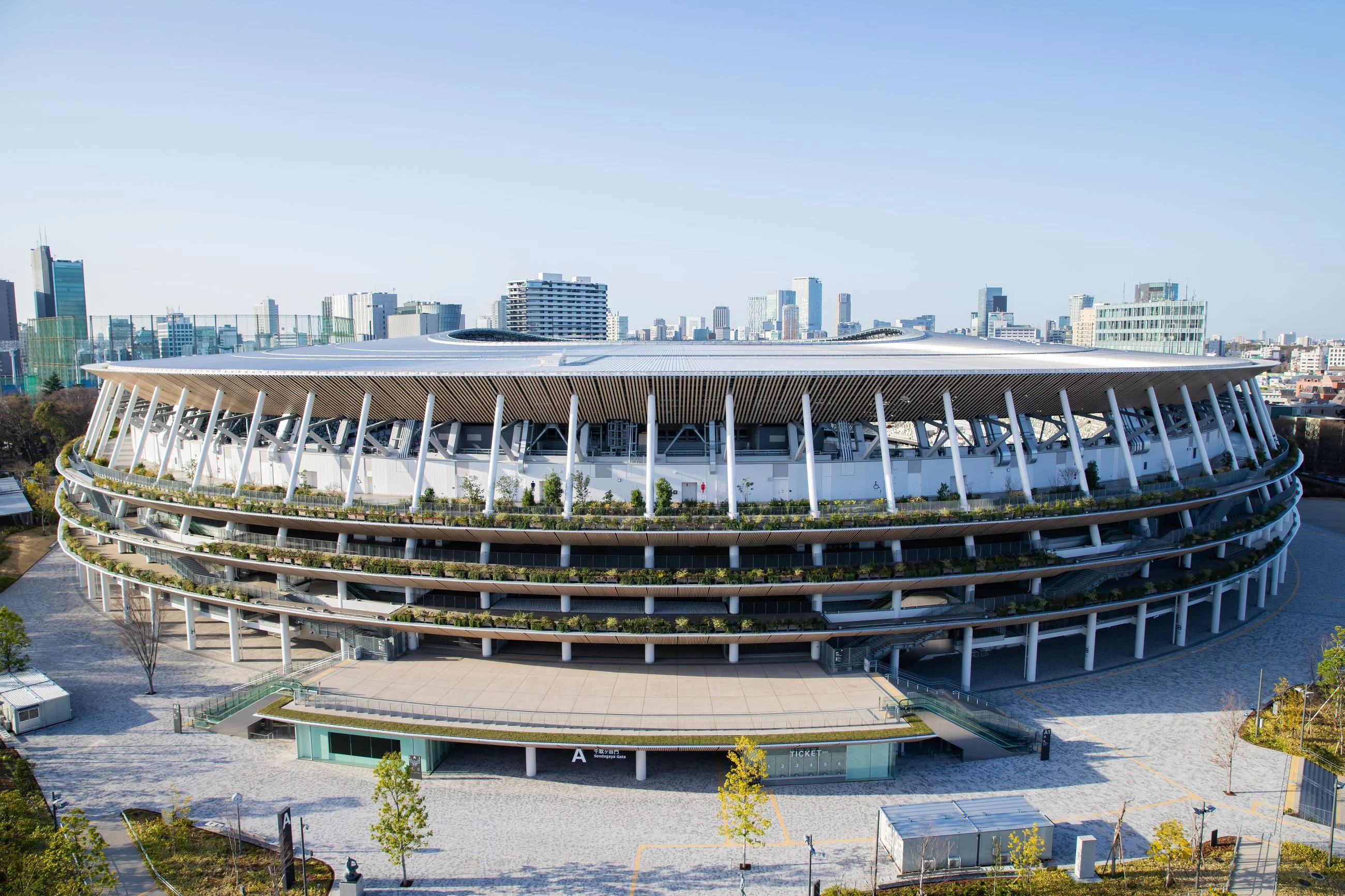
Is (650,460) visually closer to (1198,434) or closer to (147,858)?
(147,858)

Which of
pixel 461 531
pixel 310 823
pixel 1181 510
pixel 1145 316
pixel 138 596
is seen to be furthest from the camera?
pixel 1145 316

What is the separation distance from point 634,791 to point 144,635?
98.3 feet

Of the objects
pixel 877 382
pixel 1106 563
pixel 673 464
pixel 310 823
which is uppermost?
pixel 877 382

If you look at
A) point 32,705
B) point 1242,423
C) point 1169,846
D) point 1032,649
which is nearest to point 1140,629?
point 1032,649

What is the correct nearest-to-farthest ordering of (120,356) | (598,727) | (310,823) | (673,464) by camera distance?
(310,823) → (598,727) → (673,464) → (120,356)

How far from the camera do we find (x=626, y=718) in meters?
35.0

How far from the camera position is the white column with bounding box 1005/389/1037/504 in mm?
42812

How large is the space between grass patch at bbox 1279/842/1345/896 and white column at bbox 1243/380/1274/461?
143 feet

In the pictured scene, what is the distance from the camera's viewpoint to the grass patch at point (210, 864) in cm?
2750

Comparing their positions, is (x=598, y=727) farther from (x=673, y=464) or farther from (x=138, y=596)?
(x=138, y=596)

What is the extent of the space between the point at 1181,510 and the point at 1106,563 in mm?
10723

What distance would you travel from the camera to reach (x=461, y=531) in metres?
40.8

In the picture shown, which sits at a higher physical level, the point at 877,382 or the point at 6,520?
the point at 877,382

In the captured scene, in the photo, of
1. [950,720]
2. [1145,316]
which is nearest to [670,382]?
[950,720]
